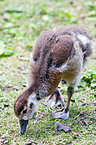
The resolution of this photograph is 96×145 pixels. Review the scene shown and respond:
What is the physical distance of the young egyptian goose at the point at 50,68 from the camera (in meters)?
4.56

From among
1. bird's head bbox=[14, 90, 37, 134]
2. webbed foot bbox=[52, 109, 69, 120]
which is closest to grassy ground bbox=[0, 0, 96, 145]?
webbed foot bbox=[52, 109, 69, 120]

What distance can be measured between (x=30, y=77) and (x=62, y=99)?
1225 mm

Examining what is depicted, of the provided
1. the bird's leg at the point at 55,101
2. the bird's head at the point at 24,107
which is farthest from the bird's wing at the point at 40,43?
the bird's leg at the point at 55,101

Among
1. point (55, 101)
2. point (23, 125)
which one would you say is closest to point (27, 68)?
point (55, 101)

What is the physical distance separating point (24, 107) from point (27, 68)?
2.75 metres

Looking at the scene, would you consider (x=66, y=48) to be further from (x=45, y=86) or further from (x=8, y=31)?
(x=8, y=31)

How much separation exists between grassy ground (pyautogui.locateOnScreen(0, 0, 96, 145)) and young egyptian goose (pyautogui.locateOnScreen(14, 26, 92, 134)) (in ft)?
1.06

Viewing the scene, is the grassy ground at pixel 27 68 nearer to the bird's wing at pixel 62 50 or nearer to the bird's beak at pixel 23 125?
Result: the bird's beak at pixel 23 125

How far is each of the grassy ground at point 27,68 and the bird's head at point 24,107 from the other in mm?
286

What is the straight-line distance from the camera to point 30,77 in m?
4.95

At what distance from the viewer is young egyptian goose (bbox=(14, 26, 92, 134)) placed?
180 inches

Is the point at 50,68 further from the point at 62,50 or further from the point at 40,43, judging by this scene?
the point at 40,43

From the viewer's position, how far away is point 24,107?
4.42m

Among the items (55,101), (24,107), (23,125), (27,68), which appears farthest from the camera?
(27,68)
